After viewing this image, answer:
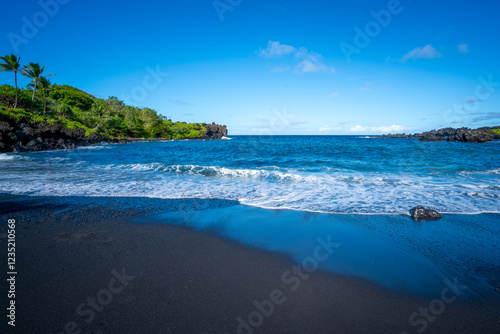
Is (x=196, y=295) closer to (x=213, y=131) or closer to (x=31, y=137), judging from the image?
(x=31, y=137)

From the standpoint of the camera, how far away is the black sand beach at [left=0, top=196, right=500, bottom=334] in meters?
2.77

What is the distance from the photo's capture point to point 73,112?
71.6 meters

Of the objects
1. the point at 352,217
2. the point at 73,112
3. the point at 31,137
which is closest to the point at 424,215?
the point at 352,217

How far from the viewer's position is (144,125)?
320 ft

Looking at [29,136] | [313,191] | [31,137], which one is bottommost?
[313,191]

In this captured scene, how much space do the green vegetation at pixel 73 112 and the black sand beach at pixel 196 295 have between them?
4441cm

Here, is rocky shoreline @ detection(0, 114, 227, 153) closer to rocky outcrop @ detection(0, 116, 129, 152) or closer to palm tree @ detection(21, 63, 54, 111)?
rocky outcrop @ detection(0, 116, 129, 152)

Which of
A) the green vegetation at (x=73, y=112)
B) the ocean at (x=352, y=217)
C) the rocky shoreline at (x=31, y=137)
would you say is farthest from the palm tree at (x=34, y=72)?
the ocean at (x=352, y=217)

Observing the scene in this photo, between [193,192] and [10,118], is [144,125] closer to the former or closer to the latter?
[10,118]

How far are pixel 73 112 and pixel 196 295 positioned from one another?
3623 inches

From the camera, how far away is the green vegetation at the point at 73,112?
169 feet

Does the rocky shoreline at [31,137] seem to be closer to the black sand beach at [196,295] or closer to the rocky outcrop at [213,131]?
the black sand beach at [196,295]

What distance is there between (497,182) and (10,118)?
55488 millimetres

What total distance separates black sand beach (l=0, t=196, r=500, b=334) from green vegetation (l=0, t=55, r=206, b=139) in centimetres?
4441
